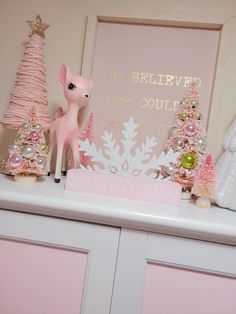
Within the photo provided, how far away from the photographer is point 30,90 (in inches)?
35.2

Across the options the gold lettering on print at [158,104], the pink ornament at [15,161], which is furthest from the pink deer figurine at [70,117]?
the gold lettering on print at [158,104]

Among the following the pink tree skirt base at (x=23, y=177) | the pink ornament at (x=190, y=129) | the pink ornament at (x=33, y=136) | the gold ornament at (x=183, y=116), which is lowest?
the pink tree skirt base at (x=23, y=177)

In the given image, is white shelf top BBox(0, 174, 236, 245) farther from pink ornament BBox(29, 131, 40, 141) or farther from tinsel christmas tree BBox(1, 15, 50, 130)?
tinsel christmas tree BBox(1, 15, 50, 130)

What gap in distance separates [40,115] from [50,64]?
0.25 m

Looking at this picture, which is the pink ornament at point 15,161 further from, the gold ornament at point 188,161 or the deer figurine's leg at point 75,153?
the gold ornament at point 188,161

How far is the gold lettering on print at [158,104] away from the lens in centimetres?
97

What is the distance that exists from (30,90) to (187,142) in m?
0.49

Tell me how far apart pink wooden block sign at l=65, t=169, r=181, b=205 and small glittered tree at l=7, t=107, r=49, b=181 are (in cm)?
16

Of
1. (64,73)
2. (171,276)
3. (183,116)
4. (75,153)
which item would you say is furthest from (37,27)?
(171,276)

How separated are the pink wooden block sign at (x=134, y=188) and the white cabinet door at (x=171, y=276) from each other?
10cm

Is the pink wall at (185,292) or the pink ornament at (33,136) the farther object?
the pink ornament at (33,136)

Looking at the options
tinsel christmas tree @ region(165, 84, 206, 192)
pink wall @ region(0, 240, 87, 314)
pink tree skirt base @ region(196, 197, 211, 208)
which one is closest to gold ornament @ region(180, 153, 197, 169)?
tinsel christmas tree @ region(165, 84, 206, 192)

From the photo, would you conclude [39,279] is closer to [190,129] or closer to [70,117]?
[70,117]

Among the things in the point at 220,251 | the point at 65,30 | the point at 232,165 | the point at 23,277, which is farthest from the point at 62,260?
the point at 65,30
